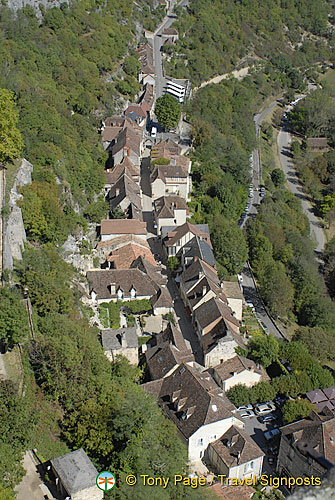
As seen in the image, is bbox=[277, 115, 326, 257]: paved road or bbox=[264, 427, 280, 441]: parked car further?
bbox=[277, 115, 326, 257]: paved road

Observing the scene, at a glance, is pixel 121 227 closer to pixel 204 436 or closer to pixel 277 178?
pixel 204 436

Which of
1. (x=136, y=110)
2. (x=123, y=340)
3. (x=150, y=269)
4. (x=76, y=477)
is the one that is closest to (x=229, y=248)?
(x=150, y=269)

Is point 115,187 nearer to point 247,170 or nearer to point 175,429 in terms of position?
point 247,170

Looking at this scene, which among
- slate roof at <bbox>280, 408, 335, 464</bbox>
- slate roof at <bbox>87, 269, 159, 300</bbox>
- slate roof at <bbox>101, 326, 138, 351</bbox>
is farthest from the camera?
slate roof at <bbox>87, 269, 159, 300</bbox>

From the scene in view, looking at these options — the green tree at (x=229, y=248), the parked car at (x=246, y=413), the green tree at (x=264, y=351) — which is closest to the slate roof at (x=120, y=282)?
the green tree at (x=264, y=351)

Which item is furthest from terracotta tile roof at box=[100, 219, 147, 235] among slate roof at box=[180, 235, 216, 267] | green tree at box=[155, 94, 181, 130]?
green tree at box=[155, 94, 181, 130]

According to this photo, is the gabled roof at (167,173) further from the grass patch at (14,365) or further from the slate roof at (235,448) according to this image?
the grass patch at (14,365)

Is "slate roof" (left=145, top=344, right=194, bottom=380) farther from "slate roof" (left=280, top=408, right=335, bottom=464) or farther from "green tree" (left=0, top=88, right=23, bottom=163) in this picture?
"green tree" (left=0, top=88, right=23, bottom=163)

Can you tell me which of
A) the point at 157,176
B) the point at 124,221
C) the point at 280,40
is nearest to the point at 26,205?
the point at 124,221
